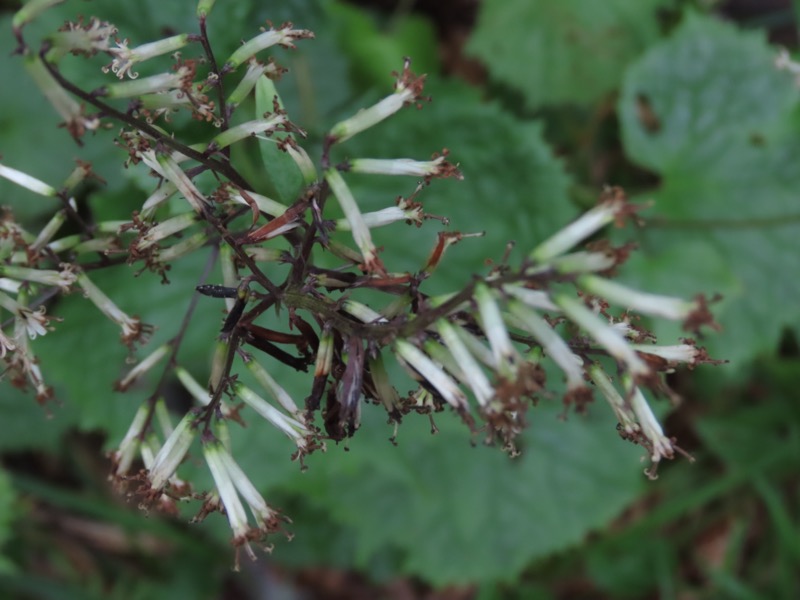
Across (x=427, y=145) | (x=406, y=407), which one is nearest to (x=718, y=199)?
(x=427, y=145)

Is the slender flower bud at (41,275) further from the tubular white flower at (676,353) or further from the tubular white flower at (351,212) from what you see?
the tubular white flower at (676,353)

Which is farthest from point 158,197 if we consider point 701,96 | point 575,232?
point 701,96

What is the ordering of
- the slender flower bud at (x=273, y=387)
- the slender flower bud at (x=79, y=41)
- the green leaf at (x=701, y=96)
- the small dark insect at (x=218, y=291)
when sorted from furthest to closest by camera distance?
the green leaf at (x=701, y=96) < the slender flower bud at (x=273, y=387) < the small dark insect at (x=218, y=291) < the slender flower bud at (x=79, y=41)

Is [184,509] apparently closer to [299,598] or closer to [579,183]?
[299,598]

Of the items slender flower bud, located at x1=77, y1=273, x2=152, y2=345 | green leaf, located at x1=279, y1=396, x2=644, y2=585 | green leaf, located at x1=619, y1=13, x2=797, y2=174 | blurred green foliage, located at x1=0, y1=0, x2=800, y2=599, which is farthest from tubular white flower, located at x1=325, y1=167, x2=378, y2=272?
green leaf, located at x1=619, y1=13, x2=797, y2=174

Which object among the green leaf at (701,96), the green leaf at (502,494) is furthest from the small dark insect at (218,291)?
the green leaf at (701,96)

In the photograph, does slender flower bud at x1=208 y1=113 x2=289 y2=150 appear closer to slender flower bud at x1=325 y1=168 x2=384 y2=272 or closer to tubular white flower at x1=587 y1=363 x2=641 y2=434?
slender flower bud at x1=325 y1=168 x2=384 y2=272
